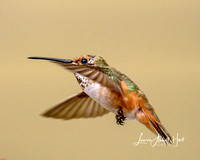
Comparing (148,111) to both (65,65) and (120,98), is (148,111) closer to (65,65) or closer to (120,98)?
(120,98)

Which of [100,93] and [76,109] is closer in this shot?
[100,93]

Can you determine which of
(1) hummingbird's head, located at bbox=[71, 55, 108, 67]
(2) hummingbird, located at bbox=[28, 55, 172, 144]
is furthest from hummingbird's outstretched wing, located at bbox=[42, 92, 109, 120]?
(1) hummingbird's head, located at bbox=[71, 55, 108, 67]

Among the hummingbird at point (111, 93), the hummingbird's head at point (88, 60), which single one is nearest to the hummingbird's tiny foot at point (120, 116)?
the hummingbird at point (111, 93)

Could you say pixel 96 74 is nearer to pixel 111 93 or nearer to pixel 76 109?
pixel 111 93

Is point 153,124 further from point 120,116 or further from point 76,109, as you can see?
point 76,109

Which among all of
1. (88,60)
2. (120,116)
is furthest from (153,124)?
(88,60)

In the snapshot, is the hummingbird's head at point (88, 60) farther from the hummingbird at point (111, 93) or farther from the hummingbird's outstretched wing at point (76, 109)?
the hummingbird's outstretched wing at point (76, 109)
